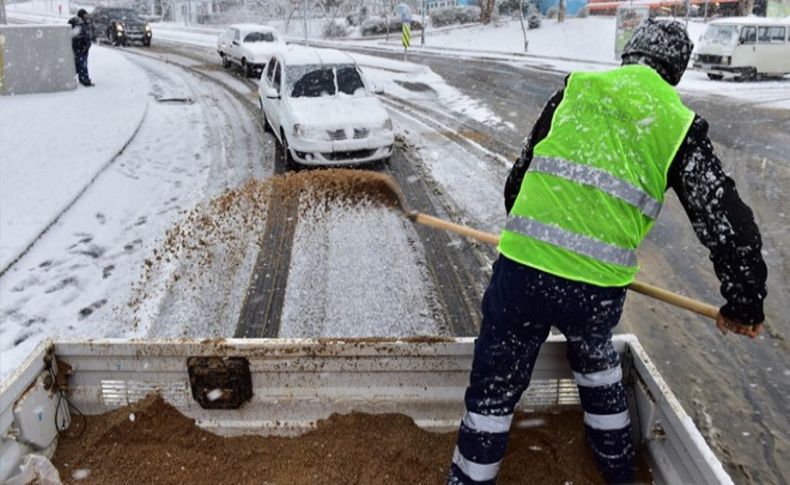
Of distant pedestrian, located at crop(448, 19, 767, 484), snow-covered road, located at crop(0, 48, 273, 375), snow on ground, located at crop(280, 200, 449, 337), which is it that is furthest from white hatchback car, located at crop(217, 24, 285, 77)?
distant pedestrian, located at crop(448, 19, 767, 484)

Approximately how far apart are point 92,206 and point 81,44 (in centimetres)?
938

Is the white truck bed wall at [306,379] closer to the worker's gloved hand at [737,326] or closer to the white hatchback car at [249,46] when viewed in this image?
the worker's gloved hand at [737,326]

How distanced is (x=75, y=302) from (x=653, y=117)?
562cm

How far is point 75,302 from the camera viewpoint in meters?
6.41

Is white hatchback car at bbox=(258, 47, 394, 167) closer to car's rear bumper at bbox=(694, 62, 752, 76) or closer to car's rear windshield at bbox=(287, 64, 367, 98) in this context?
car's rear windshield at bbox=(287, 64, 367, 98)

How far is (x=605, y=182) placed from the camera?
260 centimetres

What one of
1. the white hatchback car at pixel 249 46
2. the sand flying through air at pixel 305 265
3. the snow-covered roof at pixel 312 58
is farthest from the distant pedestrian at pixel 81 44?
the sand flying through air at pixel 305 265

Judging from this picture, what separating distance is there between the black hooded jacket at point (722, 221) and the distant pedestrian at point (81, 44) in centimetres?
1677

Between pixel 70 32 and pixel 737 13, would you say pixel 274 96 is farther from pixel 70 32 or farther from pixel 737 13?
pixel 737 13

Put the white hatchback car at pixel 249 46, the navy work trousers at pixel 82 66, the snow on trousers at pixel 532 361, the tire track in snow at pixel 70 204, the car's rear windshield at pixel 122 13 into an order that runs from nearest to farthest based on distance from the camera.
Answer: the snow on trousers at pixel 532 361 → the tire track in snow at pixel 70 204 → the navy work trousers at pixel 82 66 → the white hatchback car at pixel 249 46 → the car's rear windshield at pixel 122 13

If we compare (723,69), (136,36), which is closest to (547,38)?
(723,69)

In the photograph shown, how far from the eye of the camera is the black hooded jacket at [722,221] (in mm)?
2549

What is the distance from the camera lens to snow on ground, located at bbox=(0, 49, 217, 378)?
20.1 feet

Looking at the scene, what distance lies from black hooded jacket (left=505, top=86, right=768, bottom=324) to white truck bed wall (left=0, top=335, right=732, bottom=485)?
572mm
